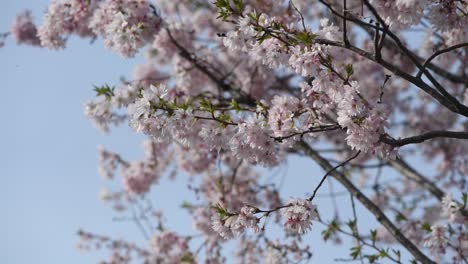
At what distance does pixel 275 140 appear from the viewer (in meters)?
3.58

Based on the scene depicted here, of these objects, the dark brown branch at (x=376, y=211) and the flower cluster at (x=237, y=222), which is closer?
the flower cluster at (x=237, y=222)

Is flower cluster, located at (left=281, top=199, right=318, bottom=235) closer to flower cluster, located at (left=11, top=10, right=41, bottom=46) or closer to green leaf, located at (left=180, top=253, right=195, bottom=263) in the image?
green leaf, located at (left=180, top=253, right=195, bottom=263)

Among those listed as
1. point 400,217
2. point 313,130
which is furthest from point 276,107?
point 400,217

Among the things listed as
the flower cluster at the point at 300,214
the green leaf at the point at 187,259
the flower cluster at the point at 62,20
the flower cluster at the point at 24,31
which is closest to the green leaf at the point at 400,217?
the green leaf at the point at 187,259

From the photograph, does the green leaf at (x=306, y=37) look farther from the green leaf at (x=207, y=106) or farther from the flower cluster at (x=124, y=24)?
the flower cluster at (x=124, y=24)

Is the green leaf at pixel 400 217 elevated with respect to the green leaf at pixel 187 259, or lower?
elevated

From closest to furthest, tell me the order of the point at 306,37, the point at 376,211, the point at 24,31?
the point at 306,37
the point at 376,211
the point at 24,31

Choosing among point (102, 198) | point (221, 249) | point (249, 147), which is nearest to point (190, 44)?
point (221, 249)

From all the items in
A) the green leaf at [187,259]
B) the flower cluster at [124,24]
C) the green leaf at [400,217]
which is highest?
the flower cluster at [124,24]

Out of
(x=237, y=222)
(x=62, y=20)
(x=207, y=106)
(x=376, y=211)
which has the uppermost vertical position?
(x=62, y=20)

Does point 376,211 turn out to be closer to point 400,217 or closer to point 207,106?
point 400,217

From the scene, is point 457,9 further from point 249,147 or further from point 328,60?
point 249,147

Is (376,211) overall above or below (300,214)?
above

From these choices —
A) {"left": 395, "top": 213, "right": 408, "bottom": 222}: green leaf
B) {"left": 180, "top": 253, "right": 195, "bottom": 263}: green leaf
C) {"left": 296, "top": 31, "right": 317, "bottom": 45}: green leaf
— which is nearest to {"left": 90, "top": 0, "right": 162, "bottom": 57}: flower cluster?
{"left": 296, "top": 31, "right": 317, "bottom": 45}: green leaf
